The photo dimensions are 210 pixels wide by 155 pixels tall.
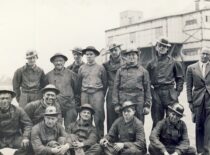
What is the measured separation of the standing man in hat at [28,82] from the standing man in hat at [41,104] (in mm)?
466

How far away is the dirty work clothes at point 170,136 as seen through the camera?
5.83m

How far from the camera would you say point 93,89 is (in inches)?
270

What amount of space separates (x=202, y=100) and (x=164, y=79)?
2.68 feet

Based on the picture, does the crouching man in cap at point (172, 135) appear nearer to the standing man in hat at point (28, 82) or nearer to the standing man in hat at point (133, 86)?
the standing man in hat at point (133, 86)

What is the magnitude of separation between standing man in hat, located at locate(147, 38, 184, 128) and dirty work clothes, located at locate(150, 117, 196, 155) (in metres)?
0.64

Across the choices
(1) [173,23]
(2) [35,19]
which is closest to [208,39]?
(1) [173,23]

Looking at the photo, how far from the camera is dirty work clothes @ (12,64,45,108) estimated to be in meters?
6.71

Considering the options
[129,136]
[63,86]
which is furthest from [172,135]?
[63,86]

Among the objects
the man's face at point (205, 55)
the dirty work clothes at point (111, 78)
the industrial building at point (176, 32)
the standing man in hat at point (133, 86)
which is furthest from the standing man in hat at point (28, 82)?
the industrial building at point (176, 32)

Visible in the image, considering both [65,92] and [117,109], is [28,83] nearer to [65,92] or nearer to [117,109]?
[65,92]

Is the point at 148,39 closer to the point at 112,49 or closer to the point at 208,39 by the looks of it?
the point at 208,39

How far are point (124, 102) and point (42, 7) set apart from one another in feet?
13.6

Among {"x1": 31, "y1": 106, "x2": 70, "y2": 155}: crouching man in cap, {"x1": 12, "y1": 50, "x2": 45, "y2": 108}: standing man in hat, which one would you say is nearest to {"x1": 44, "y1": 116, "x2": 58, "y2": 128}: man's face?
{"x1": 31, "y1": 106, "x2": 70, "y2": 155}: crouching man in cap

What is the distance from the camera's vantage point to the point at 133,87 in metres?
6.50
